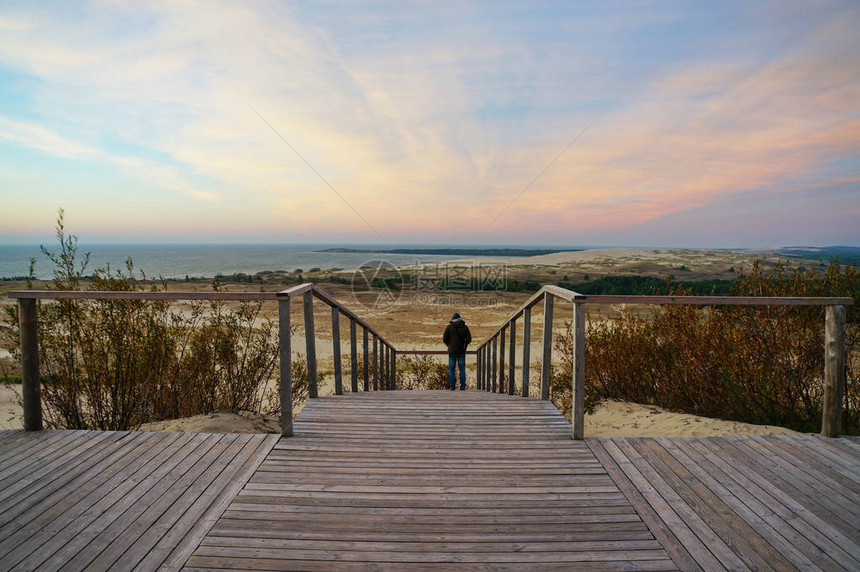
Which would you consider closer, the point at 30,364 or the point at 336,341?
the point at 30,364

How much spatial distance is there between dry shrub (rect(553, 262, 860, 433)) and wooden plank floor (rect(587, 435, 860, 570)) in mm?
2052

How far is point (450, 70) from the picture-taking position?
472 inches

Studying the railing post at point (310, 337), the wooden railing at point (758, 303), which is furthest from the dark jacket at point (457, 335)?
the wooden railing at point (758, 303)

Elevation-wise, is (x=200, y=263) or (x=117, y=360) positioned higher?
(x=200, y=263)

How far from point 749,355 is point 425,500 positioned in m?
4.78

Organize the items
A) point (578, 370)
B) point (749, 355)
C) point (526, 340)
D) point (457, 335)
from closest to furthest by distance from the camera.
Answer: point (578, 370)
point (526, 340)
point (749, 355)
point (457, 335)

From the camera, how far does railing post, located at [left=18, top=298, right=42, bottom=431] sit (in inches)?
111

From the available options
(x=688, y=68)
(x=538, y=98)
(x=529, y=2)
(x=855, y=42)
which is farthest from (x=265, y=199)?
(x=855, y=42)

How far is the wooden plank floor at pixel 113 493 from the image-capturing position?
5.41 ft

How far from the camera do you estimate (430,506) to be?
6.43ft

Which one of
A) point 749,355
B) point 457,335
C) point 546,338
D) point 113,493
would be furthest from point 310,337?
point 749,355

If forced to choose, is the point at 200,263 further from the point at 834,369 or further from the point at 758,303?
the point at 834,369

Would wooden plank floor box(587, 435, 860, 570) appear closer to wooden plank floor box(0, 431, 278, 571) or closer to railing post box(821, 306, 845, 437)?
railing post box(821, 306, 845, 437)

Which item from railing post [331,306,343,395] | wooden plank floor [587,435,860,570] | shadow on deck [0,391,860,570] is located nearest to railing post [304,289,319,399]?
railing post [331,306,343,395]
